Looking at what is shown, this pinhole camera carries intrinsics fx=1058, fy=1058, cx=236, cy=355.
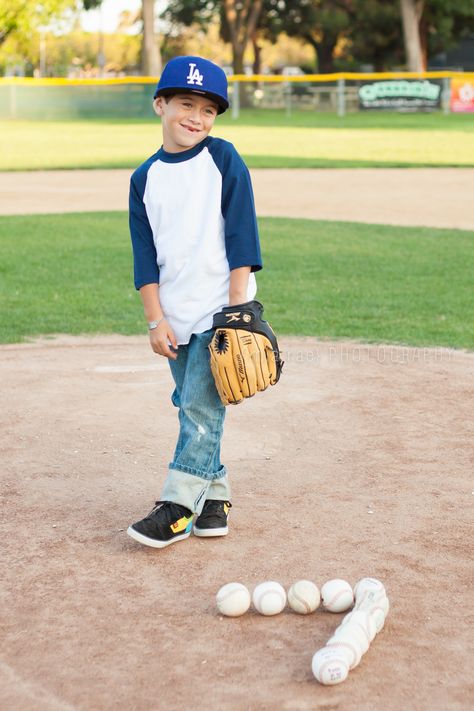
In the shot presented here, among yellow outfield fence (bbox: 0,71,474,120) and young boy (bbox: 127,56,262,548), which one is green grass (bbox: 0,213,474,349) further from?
yellow outfield fence (bbox: 0,71,474,120)

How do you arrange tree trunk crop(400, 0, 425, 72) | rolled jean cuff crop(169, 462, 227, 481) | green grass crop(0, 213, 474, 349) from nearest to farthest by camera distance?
rolled jean cuff crop(169, 462, 227, 481) → green grass crop(0, 213, 474, 349) → tree trunk crop(400, 0, 425, 72)

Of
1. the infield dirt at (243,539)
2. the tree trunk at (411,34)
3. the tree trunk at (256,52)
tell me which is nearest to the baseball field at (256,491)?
the infield dirt at (243,539)

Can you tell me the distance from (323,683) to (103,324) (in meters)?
5.22

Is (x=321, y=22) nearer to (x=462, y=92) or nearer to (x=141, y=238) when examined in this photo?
(x=462, y=92)

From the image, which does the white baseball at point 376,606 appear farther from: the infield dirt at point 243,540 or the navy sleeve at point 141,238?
the navy sleeve at point 141,238

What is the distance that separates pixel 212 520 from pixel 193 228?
1093 mm

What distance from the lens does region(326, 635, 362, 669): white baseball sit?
114 inches

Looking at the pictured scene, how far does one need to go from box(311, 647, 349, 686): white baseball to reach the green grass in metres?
4.43

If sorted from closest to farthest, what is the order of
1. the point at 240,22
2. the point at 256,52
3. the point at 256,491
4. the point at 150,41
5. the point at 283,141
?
the point at 256,491 < the point at 283,141 < the point at 150,41 < the point at 240,22 < the point at 256,52

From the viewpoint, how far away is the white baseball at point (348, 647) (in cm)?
290

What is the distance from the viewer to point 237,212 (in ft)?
12.3

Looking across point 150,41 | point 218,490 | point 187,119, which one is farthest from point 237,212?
point 150,41

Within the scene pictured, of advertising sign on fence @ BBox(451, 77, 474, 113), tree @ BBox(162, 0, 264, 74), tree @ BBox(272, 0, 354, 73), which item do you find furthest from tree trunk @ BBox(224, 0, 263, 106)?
advertising sign on fence @ BBox(451, 77, 474, 113)

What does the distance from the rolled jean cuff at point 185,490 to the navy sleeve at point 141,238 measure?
72 cm
